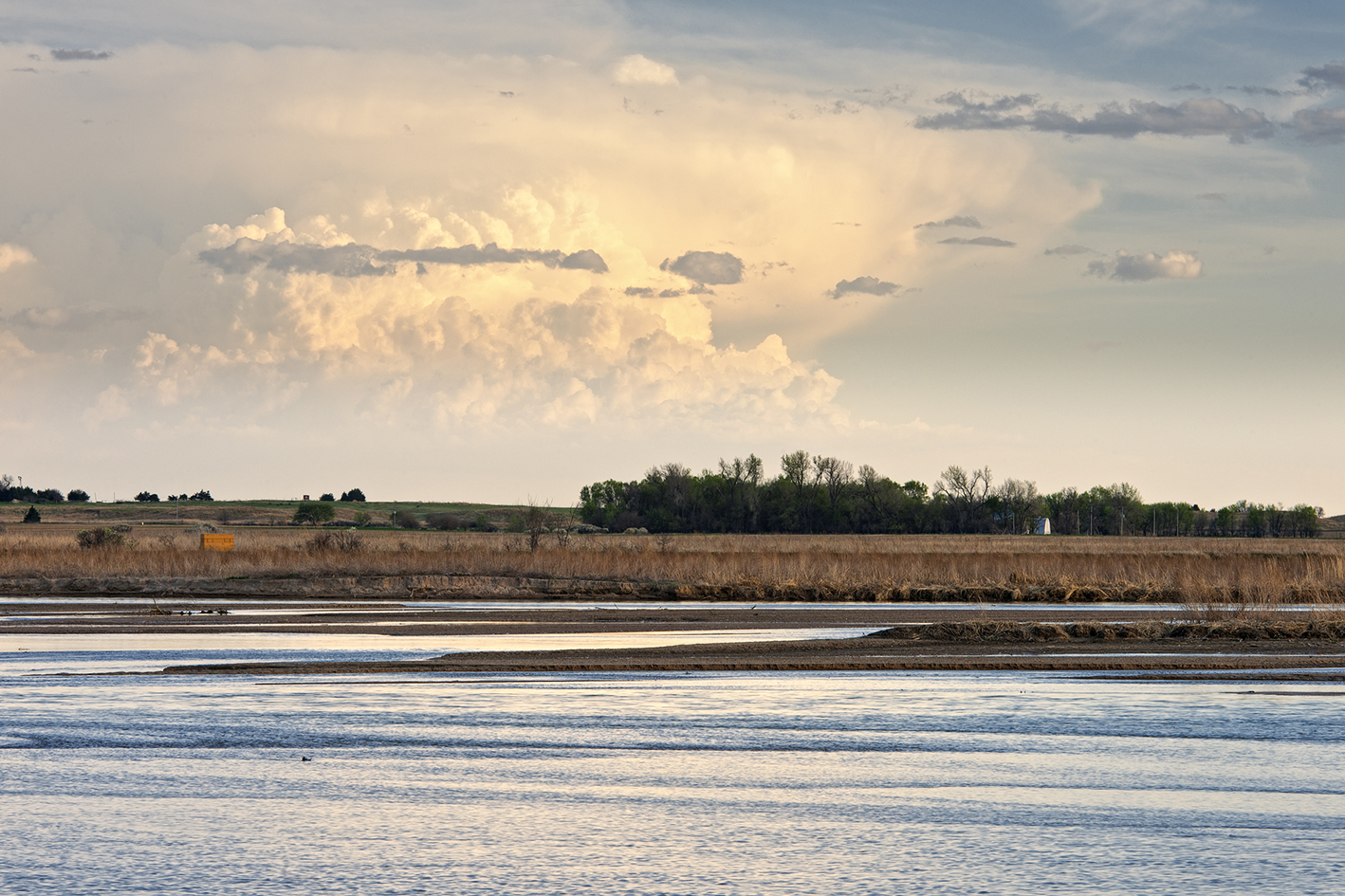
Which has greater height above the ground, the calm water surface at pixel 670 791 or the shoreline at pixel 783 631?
the shoreline at pixel 783 631

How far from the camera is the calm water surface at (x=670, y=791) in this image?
8641 millimetres

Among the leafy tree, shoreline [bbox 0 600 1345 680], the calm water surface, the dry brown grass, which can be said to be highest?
the leafy tree

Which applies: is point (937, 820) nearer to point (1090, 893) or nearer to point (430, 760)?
point (1090, 893)

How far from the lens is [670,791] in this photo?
11.3m

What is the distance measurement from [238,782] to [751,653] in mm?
12798

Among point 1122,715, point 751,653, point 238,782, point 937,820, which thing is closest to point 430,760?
point 238,782

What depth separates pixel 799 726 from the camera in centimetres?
1502

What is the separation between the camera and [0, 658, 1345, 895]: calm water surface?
864 cm

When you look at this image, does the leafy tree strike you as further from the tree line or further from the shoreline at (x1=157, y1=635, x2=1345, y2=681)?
the shoreline at (x1=157, y1=635, x2=1345, y2=681)

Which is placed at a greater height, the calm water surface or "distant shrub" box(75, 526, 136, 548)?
"distant shrub" box(75, 526, 136, 548)

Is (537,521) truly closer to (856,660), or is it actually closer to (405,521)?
(856,660)

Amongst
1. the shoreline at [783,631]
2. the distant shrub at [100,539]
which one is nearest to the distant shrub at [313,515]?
the distant shrub at [100,539]

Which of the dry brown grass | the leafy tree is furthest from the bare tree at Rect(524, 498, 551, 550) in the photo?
the leafy tree

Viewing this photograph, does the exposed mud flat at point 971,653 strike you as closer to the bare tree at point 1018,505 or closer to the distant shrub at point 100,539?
the distant shrub at point 100,539
